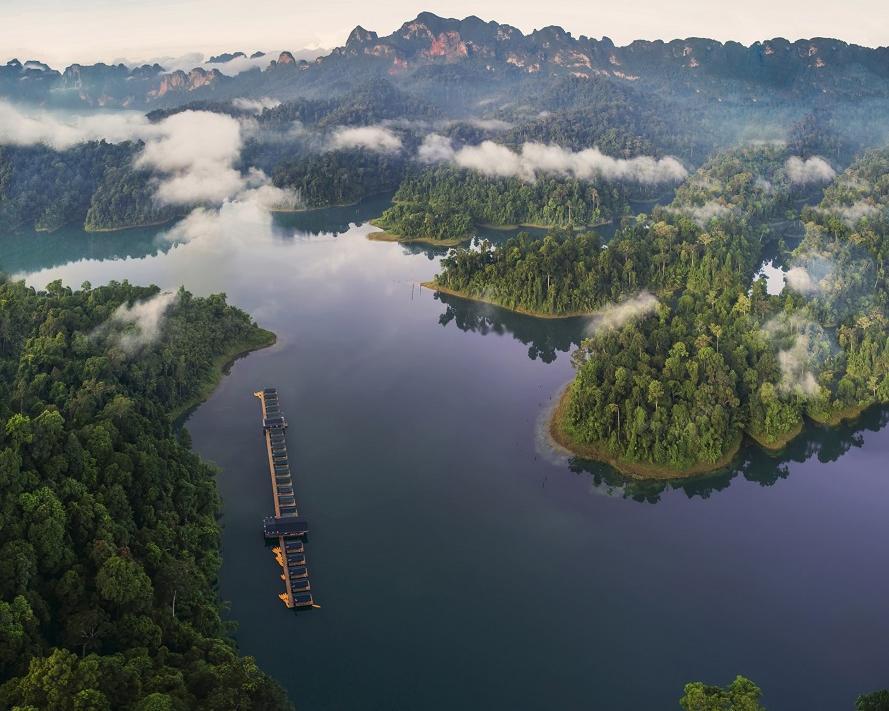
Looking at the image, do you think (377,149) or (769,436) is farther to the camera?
(377,149)

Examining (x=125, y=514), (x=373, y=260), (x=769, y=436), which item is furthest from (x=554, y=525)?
(x=373, y=260)

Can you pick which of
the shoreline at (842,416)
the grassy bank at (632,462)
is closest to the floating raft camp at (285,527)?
the grassy bank at (632,462)

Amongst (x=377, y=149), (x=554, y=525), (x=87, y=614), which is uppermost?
(x=377, y=149)

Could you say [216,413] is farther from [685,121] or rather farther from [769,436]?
[685,121]

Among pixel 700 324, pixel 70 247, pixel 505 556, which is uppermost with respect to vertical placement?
pixel 700 324

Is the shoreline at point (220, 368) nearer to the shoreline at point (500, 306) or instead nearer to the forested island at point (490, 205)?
the shoreline at point (500, 306)

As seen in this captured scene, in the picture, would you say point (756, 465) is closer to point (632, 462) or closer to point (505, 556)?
point (632, 462)

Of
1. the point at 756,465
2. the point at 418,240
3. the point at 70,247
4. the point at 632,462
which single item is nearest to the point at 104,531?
the point at 632,462
